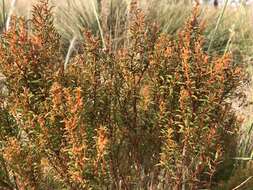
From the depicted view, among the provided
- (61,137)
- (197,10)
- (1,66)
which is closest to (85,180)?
(61,137)

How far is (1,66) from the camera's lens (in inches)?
89.1

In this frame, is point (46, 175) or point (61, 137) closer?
point (61, 137)

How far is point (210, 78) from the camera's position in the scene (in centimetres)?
222

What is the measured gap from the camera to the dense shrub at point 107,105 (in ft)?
7.05

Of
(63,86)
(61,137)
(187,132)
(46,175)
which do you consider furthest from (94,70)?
(46,175)

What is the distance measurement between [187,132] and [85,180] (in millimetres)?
467

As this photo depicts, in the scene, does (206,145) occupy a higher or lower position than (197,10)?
lower

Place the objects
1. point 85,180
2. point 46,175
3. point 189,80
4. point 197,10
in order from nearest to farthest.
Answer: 1. point 85,180
2. point 189,80
3. point 197,10
4. point 46,175

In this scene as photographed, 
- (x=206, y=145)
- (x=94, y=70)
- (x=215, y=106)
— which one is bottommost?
(x=206, y=145)

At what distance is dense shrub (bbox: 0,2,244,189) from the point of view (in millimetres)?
2150

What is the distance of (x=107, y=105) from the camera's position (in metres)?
2.45

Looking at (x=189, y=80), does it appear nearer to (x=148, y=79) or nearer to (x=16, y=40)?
(x=148, y=79)

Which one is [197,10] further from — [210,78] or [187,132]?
[187,132]

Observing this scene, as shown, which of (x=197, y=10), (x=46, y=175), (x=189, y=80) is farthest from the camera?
(x=46, y=175)
